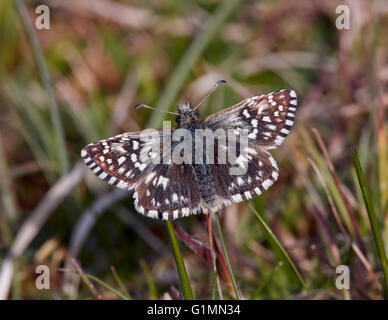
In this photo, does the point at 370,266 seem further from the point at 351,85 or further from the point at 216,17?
the point at 216,17

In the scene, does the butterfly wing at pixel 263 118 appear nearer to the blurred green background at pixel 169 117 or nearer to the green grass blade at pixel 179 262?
the blurred green background at pixel 169 117

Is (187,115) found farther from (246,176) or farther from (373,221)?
(373,221)

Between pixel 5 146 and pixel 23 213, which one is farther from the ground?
pixel 5 146

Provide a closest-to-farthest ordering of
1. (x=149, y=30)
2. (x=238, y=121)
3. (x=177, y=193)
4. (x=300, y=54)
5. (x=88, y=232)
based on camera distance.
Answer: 1. (x=177, y=193)
2. (x=238, y=121)
3. (x=88, y=232)
4. (x=300, y=54)
5. (x=149, y=30)

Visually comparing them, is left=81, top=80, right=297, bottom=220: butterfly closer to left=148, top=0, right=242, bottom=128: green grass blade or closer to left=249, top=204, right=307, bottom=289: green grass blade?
left=249, top=204, right=307, bottom=289: green grass blade

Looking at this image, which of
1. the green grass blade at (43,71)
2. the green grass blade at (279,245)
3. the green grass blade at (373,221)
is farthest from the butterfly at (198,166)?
the green grass blade at (43,71)

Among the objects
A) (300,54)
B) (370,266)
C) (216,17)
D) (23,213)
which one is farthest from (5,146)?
(370,266)
